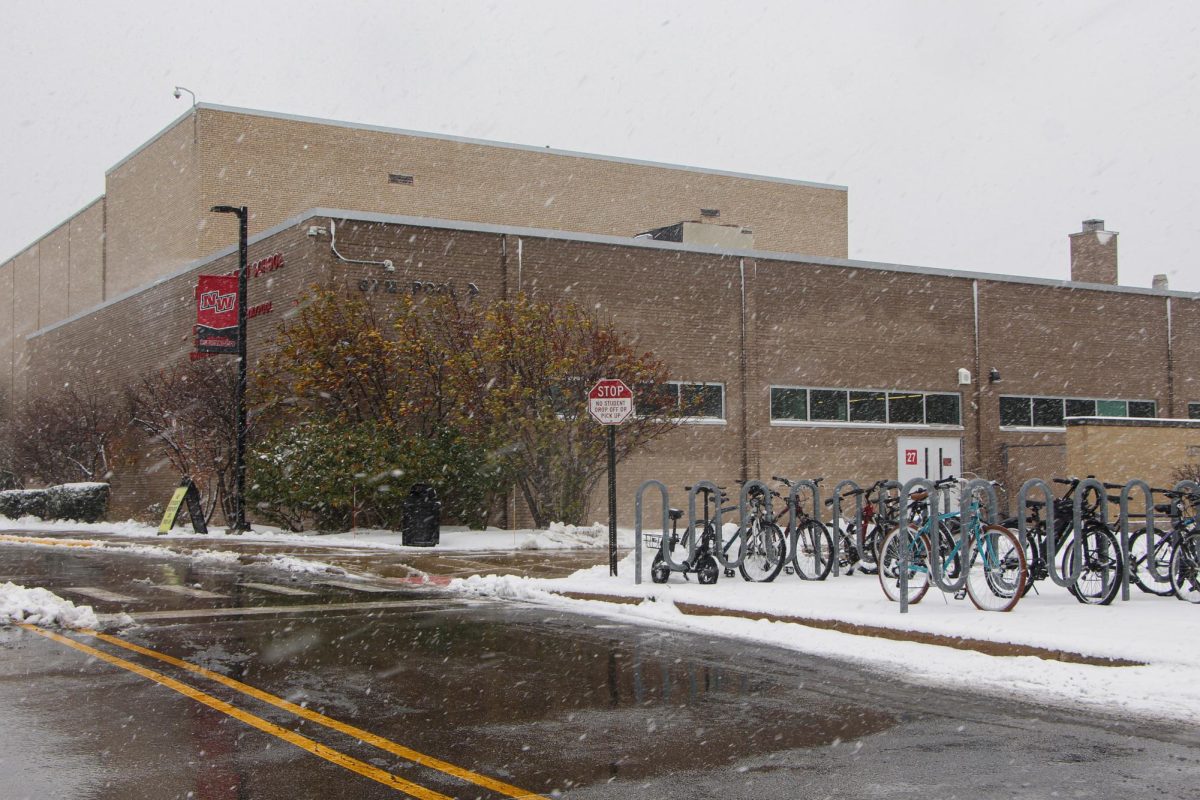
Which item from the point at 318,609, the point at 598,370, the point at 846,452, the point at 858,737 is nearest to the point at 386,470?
the point at 598,370

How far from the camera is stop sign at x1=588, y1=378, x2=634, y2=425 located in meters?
15.4

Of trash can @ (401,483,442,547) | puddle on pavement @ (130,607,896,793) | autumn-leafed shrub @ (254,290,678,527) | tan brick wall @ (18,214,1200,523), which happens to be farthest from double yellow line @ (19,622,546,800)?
tan brick wall @ (18,214,1200,523)

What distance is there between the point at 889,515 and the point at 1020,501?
10.3 ft

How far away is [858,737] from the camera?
23.1 ft

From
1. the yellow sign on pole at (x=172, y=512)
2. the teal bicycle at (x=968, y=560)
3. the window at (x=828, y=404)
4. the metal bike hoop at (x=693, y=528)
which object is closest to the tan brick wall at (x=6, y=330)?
the yellow sign on pole at (x=172, y=512)

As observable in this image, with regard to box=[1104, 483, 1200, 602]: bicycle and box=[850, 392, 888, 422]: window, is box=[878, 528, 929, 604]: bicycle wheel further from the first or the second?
box=[850, 392, 888, 422]: window

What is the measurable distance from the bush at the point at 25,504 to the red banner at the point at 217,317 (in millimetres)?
10786

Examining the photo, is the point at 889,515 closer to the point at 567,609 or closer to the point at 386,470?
the point at 567,609

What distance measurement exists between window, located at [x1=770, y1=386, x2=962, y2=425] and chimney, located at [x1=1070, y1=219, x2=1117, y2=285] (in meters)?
10.0

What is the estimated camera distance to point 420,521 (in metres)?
21.7

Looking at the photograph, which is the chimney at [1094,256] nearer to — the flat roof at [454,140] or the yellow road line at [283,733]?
the flat roof at [454,140]

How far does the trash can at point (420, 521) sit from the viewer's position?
21656 millimetres

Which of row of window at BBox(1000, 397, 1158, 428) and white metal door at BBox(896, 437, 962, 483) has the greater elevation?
row of window at BBox(1000, 397, 1158, 428)

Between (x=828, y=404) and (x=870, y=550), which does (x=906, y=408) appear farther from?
(x=870, y=550)
